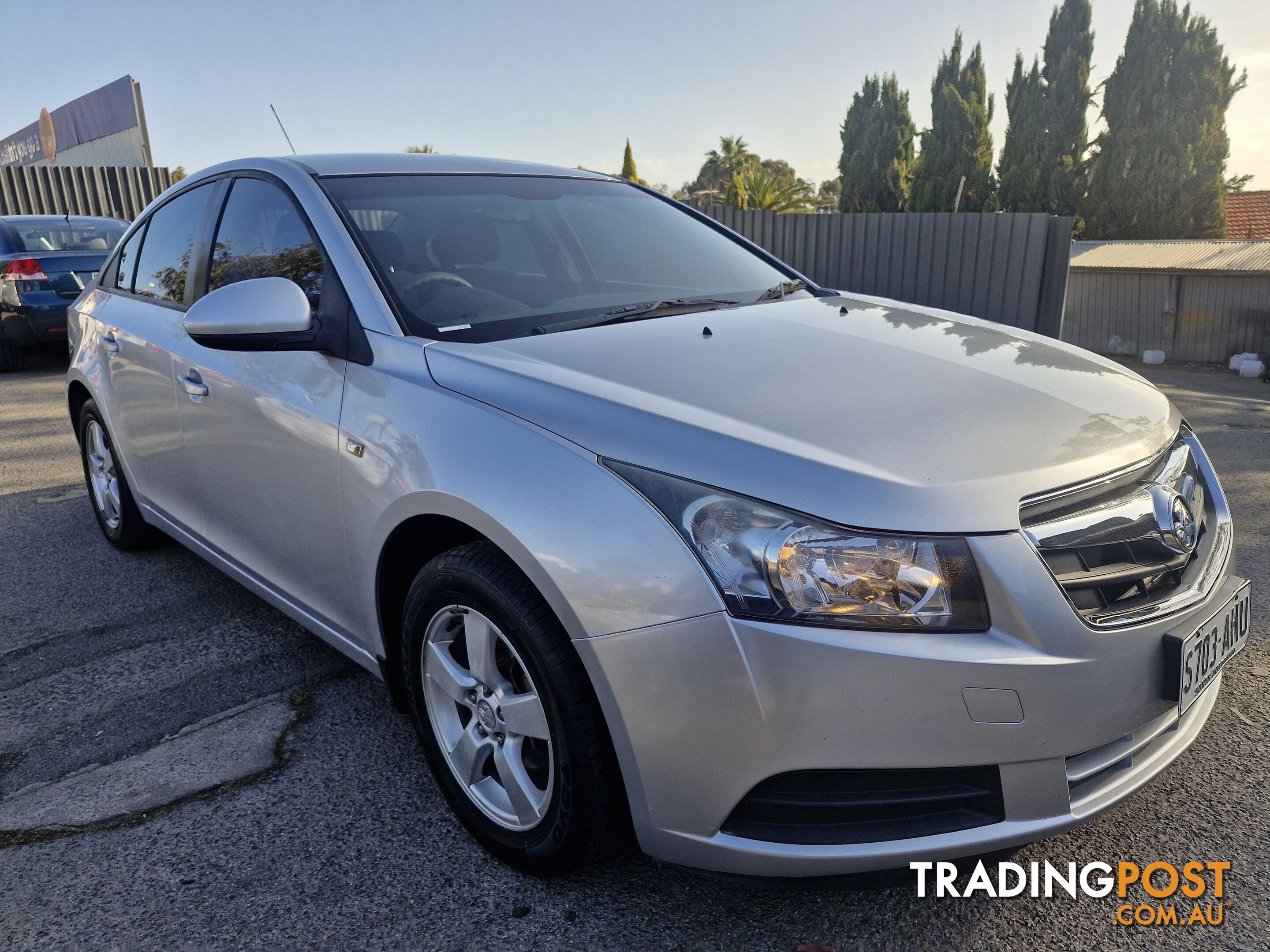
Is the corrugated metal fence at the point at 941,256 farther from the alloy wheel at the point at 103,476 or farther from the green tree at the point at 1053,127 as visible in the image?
the green tree at the point at 1053,127

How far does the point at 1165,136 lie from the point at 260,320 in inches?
1257

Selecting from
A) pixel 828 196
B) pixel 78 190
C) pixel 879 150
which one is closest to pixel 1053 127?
pixel 879 150

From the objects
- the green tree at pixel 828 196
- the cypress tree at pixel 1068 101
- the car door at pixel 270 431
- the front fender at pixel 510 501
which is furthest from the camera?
the green tree at pixel 828 196

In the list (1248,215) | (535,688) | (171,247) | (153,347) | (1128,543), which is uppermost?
(171,247)

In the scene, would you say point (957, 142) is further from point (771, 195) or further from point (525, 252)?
point (525, 252)

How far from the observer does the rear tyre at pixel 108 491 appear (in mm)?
3977

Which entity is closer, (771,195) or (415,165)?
(415,165)

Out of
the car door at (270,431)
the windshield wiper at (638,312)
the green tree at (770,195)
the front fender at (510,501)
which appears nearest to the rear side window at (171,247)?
the car door at (270,431)

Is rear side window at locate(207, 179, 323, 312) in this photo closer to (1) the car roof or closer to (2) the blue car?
(1) the car roof

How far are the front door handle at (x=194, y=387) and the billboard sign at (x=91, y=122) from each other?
27111 millimetres

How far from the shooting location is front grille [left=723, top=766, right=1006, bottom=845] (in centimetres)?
160

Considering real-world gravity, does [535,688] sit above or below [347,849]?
above

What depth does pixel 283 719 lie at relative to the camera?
9.14 ft

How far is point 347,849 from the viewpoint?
7.13 feet
